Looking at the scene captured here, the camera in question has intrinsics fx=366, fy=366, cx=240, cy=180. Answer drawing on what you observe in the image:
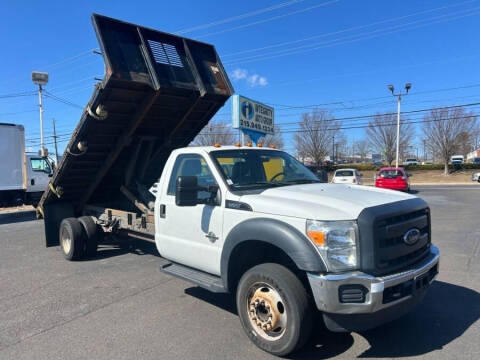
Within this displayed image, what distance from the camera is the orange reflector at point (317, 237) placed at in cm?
306

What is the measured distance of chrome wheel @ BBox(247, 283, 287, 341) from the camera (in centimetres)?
335

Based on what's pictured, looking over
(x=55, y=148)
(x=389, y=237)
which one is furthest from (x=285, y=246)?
(x=55, y=148)

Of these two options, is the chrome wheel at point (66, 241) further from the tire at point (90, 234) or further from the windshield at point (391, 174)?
the windshield at point (391, 174)

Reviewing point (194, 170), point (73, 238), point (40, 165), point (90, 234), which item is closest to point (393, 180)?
point (40, 165)

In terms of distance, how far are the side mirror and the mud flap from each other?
16.0ft

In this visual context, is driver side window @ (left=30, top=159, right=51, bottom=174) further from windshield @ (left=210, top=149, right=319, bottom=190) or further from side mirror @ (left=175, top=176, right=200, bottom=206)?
side mirror @ (left=175, top=176, right=200, bottom=206)

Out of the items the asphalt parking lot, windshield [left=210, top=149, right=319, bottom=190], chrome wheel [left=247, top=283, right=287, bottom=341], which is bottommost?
the asphalt parking lot

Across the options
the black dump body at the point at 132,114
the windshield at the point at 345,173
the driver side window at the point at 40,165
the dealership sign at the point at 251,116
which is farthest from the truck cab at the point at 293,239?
the windshield at the point at 345,173

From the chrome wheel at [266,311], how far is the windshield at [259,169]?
114cm

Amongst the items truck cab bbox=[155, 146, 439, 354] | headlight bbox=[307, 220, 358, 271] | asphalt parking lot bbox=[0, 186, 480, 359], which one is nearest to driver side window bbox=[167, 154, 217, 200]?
truck cab bbox=[155, 146, 439, 354]

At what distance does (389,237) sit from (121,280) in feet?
13.9

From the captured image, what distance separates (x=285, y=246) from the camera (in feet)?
10.5

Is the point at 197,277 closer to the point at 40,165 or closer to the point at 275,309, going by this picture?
the point at 275,309

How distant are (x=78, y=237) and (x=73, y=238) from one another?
0.09m
